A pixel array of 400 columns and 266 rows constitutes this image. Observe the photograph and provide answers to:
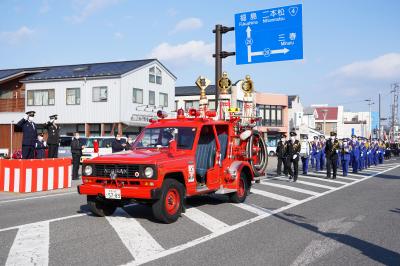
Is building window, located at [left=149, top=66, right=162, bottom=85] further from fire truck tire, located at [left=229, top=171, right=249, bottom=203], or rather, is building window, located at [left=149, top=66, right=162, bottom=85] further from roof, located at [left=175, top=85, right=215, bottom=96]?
fire truck tire, located at [left=229, top=171, right=249, bottom=203]

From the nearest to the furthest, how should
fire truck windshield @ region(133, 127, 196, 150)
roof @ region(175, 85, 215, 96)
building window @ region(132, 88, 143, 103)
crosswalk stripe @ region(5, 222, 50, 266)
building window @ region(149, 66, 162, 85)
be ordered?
crosswalk stripe @ region(5, 222, 50, 266) < fire truck windshield @ region(133, 127, 196, 150) < building window @ region(132, 88, 143, 103) < building window @ region(149, 66, 162, 85) < roof @ region(175, 85, 215, 96)

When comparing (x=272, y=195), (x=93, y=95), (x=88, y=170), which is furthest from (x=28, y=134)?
(x=93, y=95)

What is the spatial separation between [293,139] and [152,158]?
11.2 m

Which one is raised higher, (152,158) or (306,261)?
(152,158)

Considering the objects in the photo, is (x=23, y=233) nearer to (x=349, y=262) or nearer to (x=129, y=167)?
(x=129, y=167)

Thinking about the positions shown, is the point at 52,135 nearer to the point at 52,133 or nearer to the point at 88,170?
the point at 52,133

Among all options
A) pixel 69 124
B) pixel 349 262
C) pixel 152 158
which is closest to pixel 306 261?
pixel 349 262

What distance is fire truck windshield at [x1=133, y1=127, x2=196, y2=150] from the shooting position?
926 centimetres

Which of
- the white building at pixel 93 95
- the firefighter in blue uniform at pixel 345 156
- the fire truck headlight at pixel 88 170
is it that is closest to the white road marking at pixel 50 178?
the fire truck headlight at pixel 88 170

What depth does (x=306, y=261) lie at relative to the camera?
18.6ft

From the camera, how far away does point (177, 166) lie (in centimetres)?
827

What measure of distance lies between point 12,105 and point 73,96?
763cm

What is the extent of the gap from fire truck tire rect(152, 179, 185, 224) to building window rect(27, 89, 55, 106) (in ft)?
106

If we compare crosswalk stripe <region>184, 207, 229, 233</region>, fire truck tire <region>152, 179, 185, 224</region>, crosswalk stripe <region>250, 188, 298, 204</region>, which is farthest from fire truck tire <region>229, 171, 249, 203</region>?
fire truck tire <region>152, 179, 185, 224</region>
